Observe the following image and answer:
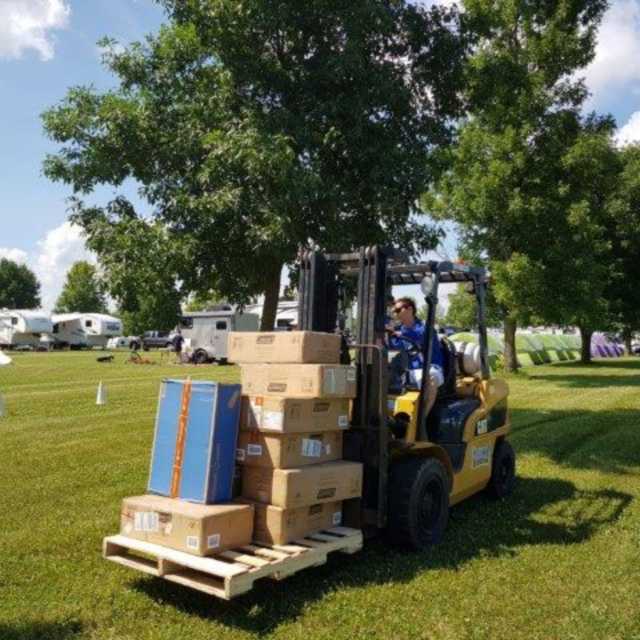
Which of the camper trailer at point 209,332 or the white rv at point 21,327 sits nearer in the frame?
the camper trailer at point 209,332

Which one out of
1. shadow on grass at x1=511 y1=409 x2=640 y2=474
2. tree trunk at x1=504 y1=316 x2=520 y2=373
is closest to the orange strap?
shadow on grass at x1=511 y1=409 x2=640 y2=474

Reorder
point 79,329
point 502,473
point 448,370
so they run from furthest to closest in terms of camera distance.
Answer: point 79,329, point 502,473, point 448,370

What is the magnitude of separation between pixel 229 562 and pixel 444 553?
207 centimetres

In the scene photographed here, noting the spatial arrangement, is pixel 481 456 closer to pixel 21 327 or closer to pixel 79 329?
pixel 21 327

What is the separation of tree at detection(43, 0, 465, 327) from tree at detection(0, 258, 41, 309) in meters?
85.1

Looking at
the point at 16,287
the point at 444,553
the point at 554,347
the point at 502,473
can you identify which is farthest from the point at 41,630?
the point at 16,287

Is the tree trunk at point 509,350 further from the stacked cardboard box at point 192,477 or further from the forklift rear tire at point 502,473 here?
the stacked cardboard box at point 192,477

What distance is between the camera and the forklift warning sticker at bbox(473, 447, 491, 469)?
714cm

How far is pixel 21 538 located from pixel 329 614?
315cm

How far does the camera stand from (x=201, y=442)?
5027 mm

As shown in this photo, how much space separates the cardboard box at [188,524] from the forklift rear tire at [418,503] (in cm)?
138

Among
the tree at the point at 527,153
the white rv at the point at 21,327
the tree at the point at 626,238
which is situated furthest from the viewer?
the white rv at the point at 21,327

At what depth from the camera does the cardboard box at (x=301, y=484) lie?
5.00 metres

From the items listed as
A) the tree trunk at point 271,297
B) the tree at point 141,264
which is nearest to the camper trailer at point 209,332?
the tree trunk at point 271,297
